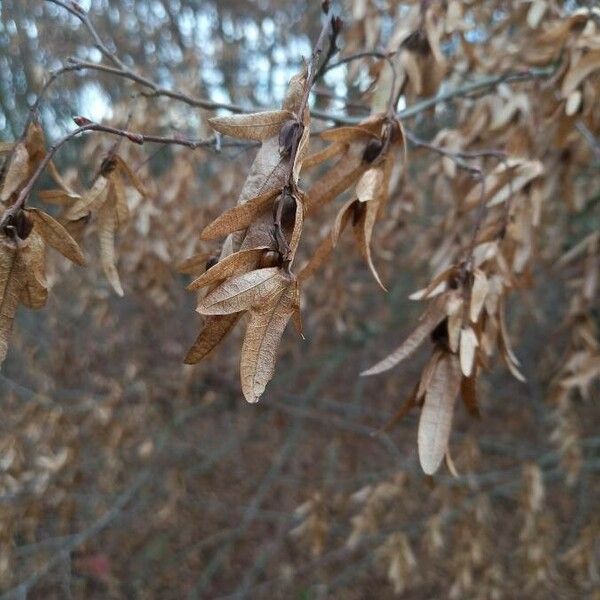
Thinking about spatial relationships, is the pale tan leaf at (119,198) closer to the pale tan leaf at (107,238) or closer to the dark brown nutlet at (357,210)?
the pale tan leaf at (107,238)

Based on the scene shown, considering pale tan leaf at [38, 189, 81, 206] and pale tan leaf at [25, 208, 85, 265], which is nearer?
pale tan leaf at [25, 208, 85, 265]

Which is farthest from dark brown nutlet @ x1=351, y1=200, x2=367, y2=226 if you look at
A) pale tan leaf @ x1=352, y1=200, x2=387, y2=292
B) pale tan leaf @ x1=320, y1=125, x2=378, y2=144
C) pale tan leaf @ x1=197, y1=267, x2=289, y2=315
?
pale tan leaf @ x1=197, y1=267, x2=289, y2=315

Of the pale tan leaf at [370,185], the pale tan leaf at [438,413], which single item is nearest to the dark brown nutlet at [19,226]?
the pale tan leaf at [370,185]

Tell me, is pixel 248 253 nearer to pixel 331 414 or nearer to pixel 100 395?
pixel 100 395

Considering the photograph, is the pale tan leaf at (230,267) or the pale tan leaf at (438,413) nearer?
the pale tan leaf at (230,267)

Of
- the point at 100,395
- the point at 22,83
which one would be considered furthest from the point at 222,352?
the point at 22,83

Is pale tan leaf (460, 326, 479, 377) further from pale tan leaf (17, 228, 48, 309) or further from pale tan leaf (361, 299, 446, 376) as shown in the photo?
pale tan leaf (17, 228, 48, 309)
